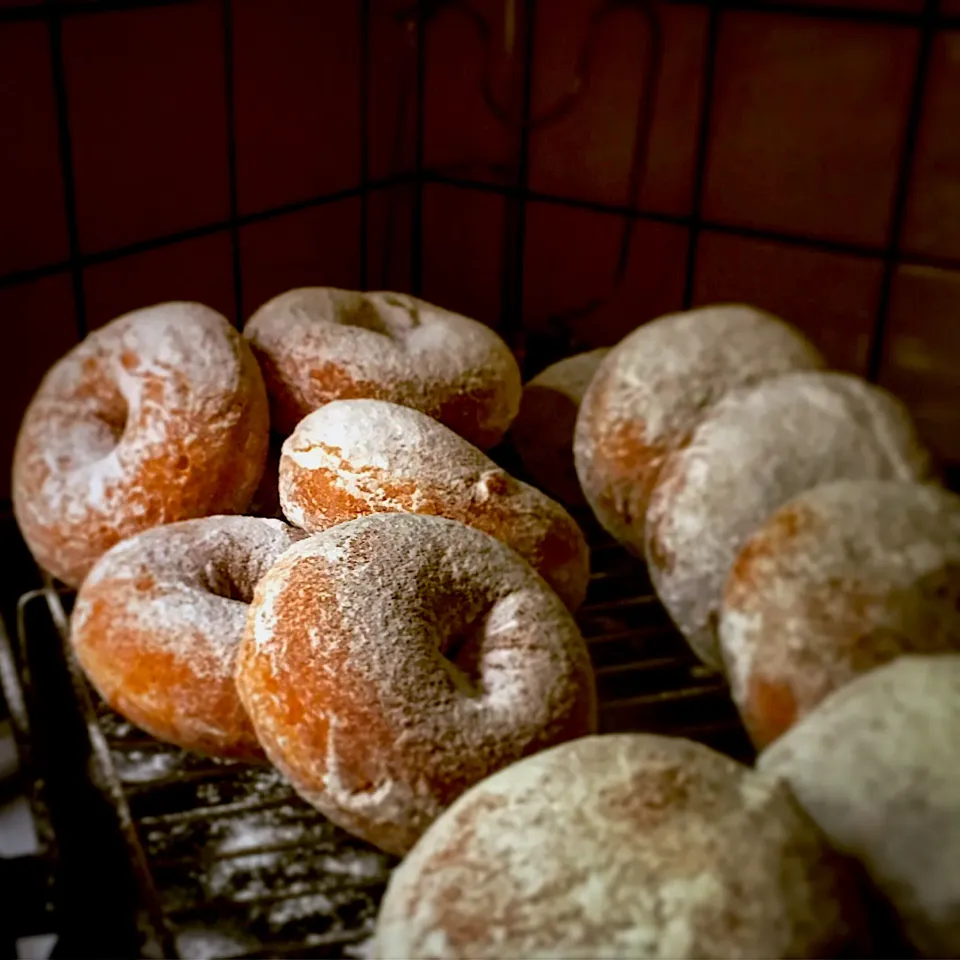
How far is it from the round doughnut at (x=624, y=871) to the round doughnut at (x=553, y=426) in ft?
1.64

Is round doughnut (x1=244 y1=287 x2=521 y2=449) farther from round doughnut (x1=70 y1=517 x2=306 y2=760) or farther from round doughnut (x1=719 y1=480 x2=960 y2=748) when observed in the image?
round doughnut (x1=719 y1=480 x2=960 y2=748)

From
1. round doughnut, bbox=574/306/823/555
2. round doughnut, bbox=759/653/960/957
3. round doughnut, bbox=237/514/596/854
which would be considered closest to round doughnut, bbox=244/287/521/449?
round doughnut, bbox=574/306/823/555

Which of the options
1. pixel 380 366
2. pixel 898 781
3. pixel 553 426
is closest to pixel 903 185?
pixel 553 426

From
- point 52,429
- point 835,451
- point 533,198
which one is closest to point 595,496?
point 835,451

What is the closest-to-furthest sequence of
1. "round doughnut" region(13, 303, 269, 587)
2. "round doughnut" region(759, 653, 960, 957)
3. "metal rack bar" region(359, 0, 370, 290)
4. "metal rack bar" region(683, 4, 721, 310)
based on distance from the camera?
"round doughnut" region(759, 653, 960, 957)
"round doughnut" region(13, 303, 269, 587)
"metal rack bar" region(683, 4, 721, 310)
"metal rack bar" region(359, 0, 370, 290)

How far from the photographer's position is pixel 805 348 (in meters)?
0.79


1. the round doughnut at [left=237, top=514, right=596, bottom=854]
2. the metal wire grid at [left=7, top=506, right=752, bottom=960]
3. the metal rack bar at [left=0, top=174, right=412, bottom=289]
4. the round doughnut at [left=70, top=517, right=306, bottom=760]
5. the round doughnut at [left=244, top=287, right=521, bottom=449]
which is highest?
the metal rack bar at [left=0, top=174, right=412, bottom=289]

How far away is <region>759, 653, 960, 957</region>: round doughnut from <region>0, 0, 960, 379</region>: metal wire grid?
→ 0.76 m

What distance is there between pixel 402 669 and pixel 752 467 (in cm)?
24

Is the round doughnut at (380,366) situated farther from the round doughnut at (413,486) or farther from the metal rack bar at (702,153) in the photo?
the metal rack bar at (702,153)

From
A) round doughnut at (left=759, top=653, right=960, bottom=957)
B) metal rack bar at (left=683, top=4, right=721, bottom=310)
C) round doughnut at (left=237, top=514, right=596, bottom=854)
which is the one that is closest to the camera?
round doughnut at (left=759, top=653, right=960, bottom=957)

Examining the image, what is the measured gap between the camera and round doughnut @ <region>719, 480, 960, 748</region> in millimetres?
519

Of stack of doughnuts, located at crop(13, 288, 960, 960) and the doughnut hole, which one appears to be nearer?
stack of doughnuts, located at crop(13, 288, 960, 960)

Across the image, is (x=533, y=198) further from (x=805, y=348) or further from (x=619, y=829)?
(x=619, y=829)
